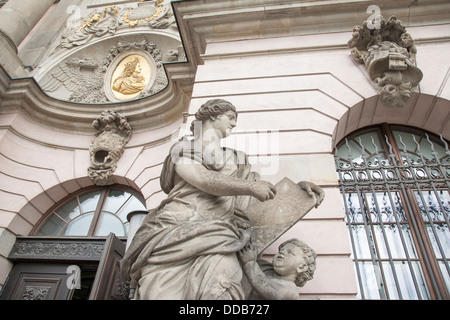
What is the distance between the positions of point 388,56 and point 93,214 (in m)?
6.12

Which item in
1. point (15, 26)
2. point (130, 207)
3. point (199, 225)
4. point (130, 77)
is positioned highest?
point (15, 26)

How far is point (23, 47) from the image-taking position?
9883 mm

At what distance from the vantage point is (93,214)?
661 cm

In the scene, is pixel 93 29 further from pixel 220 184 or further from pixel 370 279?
pixel 370 279

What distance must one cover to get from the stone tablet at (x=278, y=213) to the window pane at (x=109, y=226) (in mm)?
4200

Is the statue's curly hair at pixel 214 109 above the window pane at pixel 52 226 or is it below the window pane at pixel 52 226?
below

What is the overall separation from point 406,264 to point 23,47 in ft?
37.5

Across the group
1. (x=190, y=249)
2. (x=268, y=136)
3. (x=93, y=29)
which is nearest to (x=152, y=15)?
(x=93, y=29)

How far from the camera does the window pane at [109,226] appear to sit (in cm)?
628

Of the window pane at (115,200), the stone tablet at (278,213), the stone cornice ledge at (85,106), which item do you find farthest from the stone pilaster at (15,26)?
the stone tablet at (278,213)

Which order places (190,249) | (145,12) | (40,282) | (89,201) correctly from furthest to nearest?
(145,12) → (89,201) → (40,282) → (190,249)

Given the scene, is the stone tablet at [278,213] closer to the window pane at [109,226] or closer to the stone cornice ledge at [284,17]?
the stone cornice ledge at [284,17]

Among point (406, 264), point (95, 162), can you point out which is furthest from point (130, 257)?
point (95, 162)

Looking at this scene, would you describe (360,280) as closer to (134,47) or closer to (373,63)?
(373,63)
